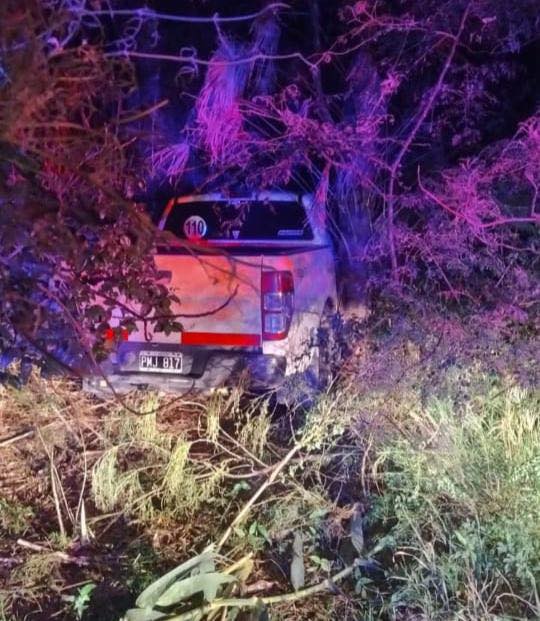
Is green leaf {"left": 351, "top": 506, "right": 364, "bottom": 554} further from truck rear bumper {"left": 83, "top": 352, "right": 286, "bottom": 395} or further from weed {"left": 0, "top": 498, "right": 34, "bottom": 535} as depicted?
weed {"left": 0, "top": 498, "right": 34, "bottom": 535}

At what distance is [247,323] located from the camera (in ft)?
20.1

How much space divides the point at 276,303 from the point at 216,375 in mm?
715

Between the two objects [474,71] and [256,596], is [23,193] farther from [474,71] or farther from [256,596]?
[474,71]

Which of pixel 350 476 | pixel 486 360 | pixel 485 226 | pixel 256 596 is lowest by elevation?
pixel 256 596

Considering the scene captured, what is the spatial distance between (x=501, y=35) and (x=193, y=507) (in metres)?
3.90

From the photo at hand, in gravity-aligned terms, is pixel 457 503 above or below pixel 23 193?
below

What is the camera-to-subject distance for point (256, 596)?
14.0 feet

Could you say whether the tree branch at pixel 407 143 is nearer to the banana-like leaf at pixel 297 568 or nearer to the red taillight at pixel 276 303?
the red taillight at pixel 276 303

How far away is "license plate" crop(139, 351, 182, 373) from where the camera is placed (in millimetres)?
6332

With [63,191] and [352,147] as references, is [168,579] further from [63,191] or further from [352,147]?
[352,147]

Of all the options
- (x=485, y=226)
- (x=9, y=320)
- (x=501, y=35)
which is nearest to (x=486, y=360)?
(x=485, y=226)

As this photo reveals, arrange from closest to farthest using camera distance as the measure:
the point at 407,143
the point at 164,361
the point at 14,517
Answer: the point at 14,517, the point at 407,143, the point at 164,361

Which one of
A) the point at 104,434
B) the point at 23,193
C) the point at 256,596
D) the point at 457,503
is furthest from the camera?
the point at 104,434

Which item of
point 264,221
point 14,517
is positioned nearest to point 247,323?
point 264,221
